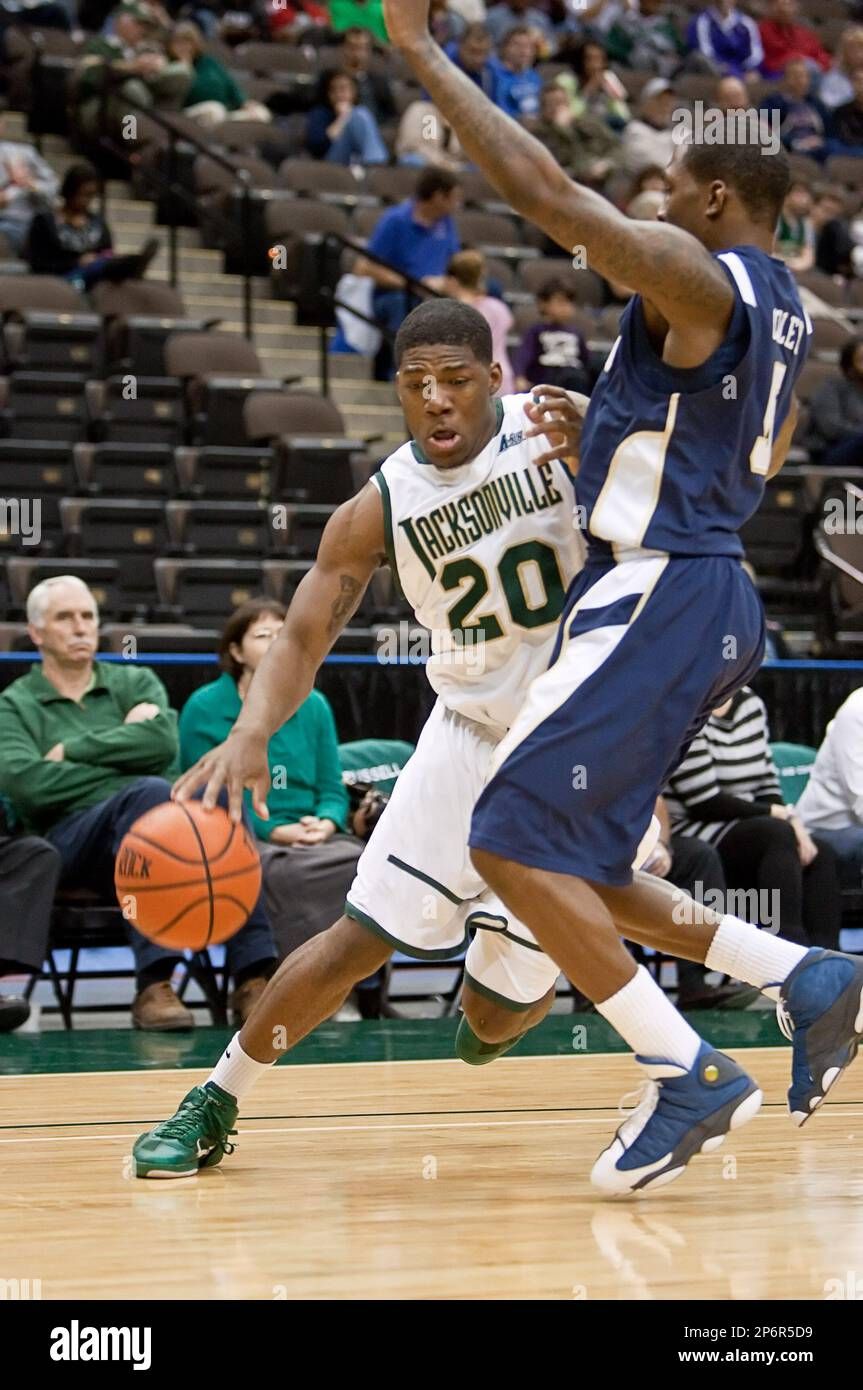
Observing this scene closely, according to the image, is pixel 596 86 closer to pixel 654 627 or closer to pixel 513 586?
pixel 513 586

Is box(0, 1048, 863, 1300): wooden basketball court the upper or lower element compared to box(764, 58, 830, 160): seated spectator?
lower

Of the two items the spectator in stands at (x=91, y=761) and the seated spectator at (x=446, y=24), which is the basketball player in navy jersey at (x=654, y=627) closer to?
the spectator in stands at (x=91, y=761)

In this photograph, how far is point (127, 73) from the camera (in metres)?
12.4

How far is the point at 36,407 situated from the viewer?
33.4ft

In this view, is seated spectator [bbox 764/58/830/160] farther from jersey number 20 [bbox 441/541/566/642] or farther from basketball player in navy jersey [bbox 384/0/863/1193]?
basketball player in navy jersey [bbox 384/0/863/1193]

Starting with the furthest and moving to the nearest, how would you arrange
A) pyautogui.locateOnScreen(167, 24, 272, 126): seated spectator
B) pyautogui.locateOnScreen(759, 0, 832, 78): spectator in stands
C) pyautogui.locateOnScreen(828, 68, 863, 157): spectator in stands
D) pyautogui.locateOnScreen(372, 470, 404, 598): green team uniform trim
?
1. pyautogui.locateOnScreen(759, 0, 832, 78): spectator in stands
2. pyautogui.locateOnScreen(828, 68, 863, 157): spectator in stands
3. pyautogui.locateOnScreen(167, 24, 272, 126): seated spectator
4. pyautogui.locateOnScreen(372, 470, 404, 598): green team uniform trim

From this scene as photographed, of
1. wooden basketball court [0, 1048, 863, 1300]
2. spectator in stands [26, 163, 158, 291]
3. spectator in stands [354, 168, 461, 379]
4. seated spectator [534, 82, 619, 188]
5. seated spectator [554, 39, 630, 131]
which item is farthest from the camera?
seated spectator [554, 39, 630, 131]

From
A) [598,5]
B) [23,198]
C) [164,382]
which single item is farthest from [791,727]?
[598,5]

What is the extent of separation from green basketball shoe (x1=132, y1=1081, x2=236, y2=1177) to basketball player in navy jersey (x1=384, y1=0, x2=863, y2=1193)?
0.81 meters

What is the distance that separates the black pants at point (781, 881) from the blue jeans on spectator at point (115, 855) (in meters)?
1.76

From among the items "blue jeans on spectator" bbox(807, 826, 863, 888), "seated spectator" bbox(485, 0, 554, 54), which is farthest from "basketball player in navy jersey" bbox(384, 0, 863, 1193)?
"seated spectator" bbox(485, 0, 554, 54)

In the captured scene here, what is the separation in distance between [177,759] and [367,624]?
2555 mm

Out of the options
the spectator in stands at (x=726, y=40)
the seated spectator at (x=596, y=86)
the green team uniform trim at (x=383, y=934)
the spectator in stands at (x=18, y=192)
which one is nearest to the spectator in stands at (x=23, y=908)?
the green team uniform trim at (x=383, y=934)

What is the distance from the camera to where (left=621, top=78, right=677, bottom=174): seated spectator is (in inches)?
566
